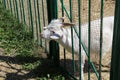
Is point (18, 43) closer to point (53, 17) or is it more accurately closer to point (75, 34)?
point (53, 17)

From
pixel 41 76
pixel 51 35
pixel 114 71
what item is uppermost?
pixel 51 35

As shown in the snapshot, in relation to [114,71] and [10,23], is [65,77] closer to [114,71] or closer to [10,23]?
[114,71]

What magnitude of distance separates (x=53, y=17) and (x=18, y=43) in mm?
1215

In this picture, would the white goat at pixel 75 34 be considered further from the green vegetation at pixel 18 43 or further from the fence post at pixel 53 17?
the green vegetation at pixel 18 43

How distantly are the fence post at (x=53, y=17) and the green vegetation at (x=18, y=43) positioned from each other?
0.24 m

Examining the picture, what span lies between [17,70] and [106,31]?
1.55 meters

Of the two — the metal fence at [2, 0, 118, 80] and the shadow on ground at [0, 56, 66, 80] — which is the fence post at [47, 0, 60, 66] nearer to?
the metal fence at [2, 0, 118, 80]

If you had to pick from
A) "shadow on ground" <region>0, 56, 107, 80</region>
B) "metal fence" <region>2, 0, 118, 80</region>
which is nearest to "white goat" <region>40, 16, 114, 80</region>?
"metal fence" <region>2, 0, 118, 80</region>

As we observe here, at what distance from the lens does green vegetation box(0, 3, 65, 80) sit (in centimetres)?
527

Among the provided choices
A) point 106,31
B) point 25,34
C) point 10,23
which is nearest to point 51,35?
point 106,31

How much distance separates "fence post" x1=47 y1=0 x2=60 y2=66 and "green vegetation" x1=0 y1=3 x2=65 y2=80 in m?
0.24

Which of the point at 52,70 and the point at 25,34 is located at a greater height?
the point at 25,34

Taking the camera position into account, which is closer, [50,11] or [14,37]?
[50,11]

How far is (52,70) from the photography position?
5094 mm
